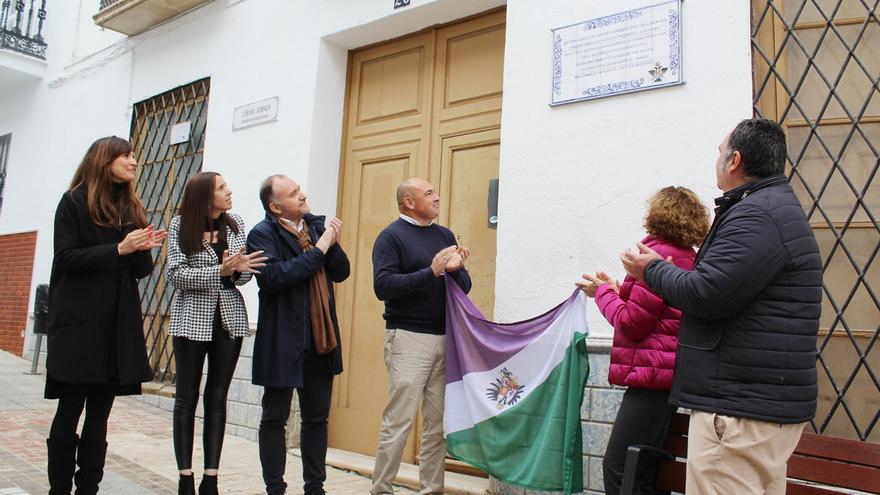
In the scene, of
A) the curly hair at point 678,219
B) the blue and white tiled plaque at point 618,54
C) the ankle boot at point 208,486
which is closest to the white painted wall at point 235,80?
the blue and white tiled plaque at point 618,54

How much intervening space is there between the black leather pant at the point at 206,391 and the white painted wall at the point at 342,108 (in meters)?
1.71

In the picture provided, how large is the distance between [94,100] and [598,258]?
24.1 feet

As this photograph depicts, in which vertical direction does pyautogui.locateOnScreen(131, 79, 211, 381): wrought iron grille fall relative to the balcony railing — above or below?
below

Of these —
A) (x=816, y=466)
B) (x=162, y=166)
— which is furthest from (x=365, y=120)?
(x=816, y=466)

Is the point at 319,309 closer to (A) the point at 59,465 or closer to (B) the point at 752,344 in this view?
(A) the point at 59,465

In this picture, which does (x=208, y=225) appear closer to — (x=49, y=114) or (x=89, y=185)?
(x=89, y=185)

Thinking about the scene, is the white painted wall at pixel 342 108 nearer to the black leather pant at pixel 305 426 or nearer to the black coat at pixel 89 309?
the black leather pant at pixel 305 426

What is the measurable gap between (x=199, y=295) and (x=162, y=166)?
15.6 ft

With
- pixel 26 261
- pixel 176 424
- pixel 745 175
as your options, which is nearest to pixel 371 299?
pixel 176 424

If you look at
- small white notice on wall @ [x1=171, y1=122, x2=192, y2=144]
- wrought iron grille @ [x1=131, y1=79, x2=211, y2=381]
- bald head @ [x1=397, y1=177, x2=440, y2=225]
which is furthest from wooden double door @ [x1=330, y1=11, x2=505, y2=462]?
small white notice on wall @ [x1=171, y1=122, x2=192, y2=144]

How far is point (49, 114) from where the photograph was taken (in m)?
9.82

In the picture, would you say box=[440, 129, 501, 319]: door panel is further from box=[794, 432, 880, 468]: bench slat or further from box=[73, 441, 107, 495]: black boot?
box=[73, 441, 107, 495]: black boot

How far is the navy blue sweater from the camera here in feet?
12.7

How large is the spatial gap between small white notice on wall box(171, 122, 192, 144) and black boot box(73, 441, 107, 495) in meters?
4.74
